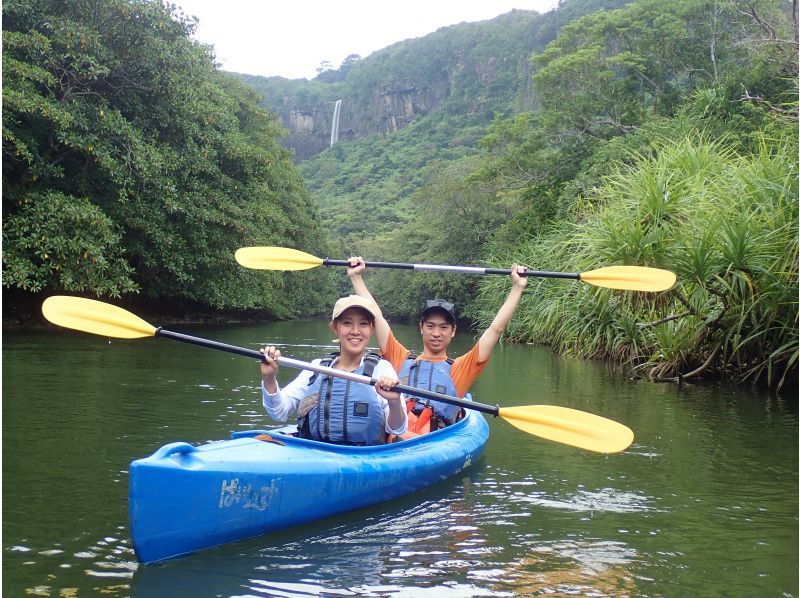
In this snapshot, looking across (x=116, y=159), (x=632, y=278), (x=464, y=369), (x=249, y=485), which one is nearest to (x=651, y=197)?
(x=632, y=278)

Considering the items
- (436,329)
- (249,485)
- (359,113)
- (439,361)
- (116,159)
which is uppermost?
(359,113)

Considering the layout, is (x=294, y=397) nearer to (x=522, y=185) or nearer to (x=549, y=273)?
(x=549, y=273)

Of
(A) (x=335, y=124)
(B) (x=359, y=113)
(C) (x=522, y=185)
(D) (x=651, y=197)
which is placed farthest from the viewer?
(A) (x=335, y=124)

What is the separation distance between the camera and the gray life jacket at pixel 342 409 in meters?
4.34

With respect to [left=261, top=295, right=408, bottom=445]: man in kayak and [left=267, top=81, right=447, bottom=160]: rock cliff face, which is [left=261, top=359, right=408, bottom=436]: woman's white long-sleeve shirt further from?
[left=267, top=81, right=447, bottom=160]: rock cliff face

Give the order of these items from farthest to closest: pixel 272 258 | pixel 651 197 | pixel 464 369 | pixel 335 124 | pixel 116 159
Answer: pixel 335 124, pixel 116 159, pixel 651 197, pixel 272 258, pixel 464 369

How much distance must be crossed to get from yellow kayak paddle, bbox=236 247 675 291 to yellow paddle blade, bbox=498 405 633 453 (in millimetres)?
1087

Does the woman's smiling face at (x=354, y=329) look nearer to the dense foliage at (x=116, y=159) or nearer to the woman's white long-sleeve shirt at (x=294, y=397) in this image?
the woman's white long-sleeve shirt at (x=294, y=397)

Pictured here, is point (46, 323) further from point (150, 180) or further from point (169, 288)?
point (150, 180)

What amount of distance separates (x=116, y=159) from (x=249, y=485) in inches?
465

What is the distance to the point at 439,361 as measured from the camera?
17.9 feet

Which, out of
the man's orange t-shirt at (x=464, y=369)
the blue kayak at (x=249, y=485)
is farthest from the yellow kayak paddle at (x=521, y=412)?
the man's orange t-shirt at (x=464, y=369)

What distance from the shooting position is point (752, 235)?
25.6ft

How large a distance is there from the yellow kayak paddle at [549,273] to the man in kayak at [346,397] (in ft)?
3.87
